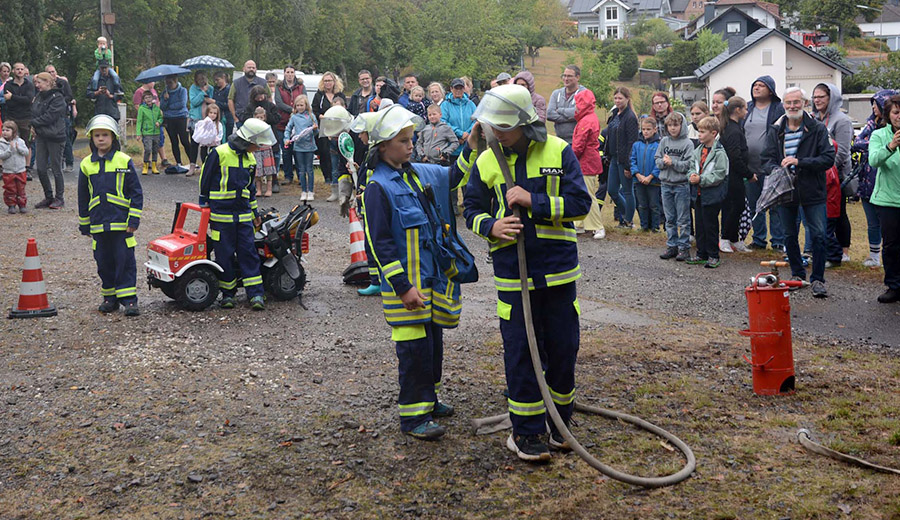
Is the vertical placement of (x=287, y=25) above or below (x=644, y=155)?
above

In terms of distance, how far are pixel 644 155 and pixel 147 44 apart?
33289 millimetres

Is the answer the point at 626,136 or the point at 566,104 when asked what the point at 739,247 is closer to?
the point at 626,136

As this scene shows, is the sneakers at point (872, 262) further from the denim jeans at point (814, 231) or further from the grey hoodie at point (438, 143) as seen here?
the grey hoodie at point (438, 143)

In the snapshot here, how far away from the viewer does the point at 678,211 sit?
11477mm

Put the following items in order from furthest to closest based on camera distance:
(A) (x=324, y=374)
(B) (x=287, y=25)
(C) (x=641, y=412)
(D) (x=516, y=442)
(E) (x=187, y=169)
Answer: (B) (x=287, y=25), (E) (x=187, y=169), (A) (x=324, y=374), (C) (x=641, y=412), (D) (x=516, y=442)

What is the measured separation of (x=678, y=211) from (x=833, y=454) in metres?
6.54

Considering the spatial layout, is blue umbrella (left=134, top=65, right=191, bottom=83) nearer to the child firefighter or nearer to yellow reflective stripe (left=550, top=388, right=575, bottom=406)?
the child firefighter

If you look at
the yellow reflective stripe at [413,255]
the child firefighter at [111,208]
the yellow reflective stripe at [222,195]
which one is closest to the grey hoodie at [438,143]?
the yellow reflective stripe at [222,195]

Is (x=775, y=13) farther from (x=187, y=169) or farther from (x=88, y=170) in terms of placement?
(x=88, y=170)

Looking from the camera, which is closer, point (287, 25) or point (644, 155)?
point (644, 155)

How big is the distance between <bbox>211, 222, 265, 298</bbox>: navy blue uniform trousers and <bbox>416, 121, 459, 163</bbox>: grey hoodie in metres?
4.93

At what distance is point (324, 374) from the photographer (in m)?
7.17

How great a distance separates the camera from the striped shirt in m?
9.41

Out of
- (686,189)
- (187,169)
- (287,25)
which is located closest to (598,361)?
(686,189)
